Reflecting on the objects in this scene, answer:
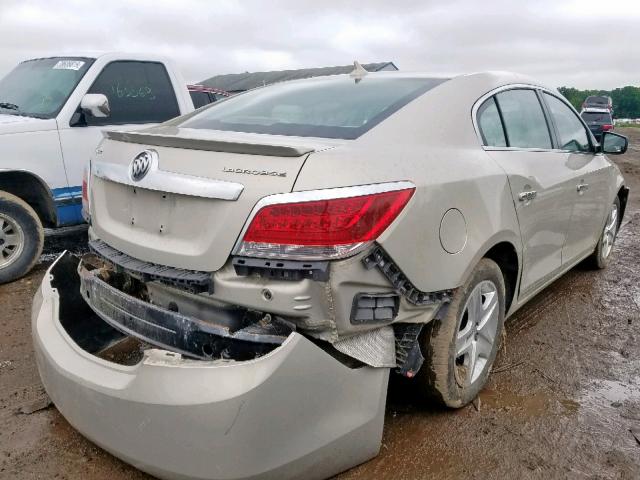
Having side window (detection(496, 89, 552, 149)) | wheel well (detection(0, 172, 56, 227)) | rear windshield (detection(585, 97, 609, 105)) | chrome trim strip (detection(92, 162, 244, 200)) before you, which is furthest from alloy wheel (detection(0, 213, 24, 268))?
rear windshield (detection(585, 97, 609, 105))

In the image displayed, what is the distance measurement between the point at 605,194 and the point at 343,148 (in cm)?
317

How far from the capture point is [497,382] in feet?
10.6

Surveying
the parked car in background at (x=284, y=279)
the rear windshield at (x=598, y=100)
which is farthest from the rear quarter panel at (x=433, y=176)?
the rear windshield at (x=598, y=100)

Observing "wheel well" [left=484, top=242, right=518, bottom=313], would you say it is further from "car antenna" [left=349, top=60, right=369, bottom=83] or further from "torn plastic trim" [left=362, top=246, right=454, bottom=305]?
"car antenna" [left=349, top=60, right=369, bottom=83]

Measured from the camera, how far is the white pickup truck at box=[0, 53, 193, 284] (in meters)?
4.72

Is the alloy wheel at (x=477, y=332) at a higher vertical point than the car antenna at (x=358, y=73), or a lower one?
lower

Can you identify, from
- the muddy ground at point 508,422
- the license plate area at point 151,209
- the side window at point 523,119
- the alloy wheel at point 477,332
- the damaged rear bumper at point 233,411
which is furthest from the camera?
the side window at point 523,119

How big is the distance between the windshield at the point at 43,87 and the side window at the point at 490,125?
Result: 360 centimetres

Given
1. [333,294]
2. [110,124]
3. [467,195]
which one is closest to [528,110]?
[467,195]

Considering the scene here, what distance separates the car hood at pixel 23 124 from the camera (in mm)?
4613

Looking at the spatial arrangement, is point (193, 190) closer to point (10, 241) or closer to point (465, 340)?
point (465, 340)

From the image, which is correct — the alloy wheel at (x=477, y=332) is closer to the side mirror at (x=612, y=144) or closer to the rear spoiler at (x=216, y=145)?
the rear spoiler at (x=216, y=145)

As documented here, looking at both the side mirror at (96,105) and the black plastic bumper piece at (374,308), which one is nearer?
the black plastic bumper piece at (374,308)

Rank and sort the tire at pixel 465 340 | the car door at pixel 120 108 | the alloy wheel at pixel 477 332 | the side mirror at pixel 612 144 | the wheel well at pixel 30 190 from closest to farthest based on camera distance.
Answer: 1. the tire at pixel 465 340
2. the alloy wheel at pixel 477 332
3. the side mirror at pixel 612 144
4. the wheel well at pixel 30 190
5. the car door at pixel 120 108
